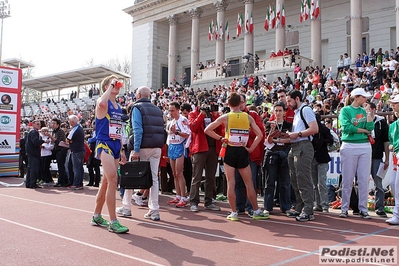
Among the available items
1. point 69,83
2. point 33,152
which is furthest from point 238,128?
point 69,83

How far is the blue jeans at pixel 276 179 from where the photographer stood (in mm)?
8258

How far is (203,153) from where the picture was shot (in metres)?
8.65

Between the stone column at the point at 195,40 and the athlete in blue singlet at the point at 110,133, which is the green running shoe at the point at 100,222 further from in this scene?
the stone column at the point at 195,40

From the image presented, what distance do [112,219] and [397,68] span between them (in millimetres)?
17489

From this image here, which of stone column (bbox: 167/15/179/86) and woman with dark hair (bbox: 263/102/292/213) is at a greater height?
stone column (bbox: 167/15/179/86)

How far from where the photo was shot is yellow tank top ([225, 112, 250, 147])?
732cm

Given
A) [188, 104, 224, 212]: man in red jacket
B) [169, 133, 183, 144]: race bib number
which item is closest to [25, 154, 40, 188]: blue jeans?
[169, 133, 183, 144]: race bib number

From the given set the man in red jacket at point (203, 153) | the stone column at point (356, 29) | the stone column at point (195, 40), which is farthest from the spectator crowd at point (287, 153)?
the stone column at point (195, 40)

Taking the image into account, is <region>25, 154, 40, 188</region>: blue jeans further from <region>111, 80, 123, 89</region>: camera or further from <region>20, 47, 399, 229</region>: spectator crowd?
<region>111, 80, 123, 89</region>: camera

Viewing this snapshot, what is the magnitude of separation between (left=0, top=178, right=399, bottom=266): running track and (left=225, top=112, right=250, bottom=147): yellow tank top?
55.0 inches

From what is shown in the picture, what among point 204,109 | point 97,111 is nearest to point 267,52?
point 204,109

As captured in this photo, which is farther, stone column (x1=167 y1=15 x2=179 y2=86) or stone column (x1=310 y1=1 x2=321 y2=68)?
stone column (x1=167 y1=15 x2=179 y2=86)

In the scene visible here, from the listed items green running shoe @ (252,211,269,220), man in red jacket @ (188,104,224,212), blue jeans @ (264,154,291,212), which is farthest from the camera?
man in red jacket @ (188,104,224,212)

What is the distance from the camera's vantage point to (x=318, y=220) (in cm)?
759
